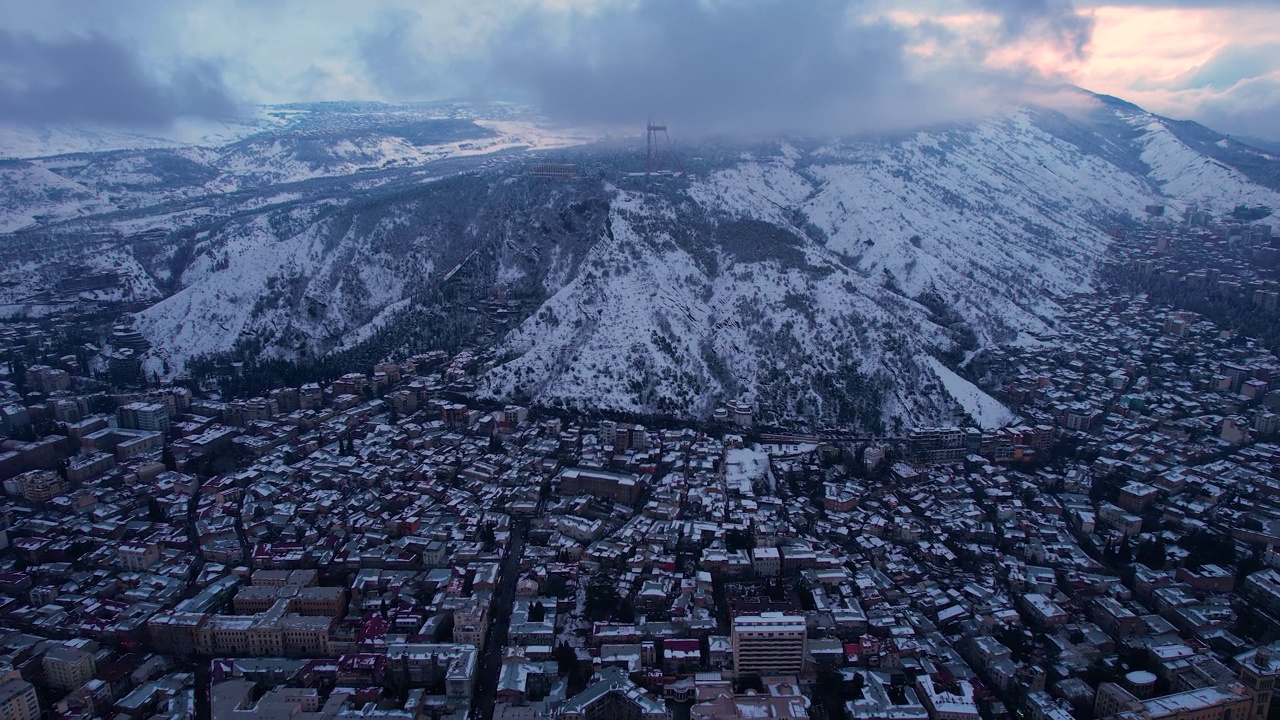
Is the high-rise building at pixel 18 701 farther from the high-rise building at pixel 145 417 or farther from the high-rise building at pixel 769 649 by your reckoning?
the high-rise building at pixel 145 417

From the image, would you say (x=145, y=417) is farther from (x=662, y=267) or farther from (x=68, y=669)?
(x=662, y=267)

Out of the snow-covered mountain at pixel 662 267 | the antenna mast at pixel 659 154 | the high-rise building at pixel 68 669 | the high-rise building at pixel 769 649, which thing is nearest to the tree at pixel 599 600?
the high-rise building at pixel 769 649

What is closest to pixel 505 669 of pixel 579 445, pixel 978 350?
pixel 579 445

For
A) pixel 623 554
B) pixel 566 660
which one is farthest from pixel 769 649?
pixel 623 554

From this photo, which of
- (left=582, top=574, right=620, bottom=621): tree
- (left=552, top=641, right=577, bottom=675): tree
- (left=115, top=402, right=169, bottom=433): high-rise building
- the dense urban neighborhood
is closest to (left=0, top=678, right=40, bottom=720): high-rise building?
the dense urban neighborhood

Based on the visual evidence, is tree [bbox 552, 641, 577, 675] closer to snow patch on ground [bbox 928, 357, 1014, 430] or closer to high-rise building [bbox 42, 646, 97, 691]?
high-rise building [bbox 42, 646, 97, 691]
